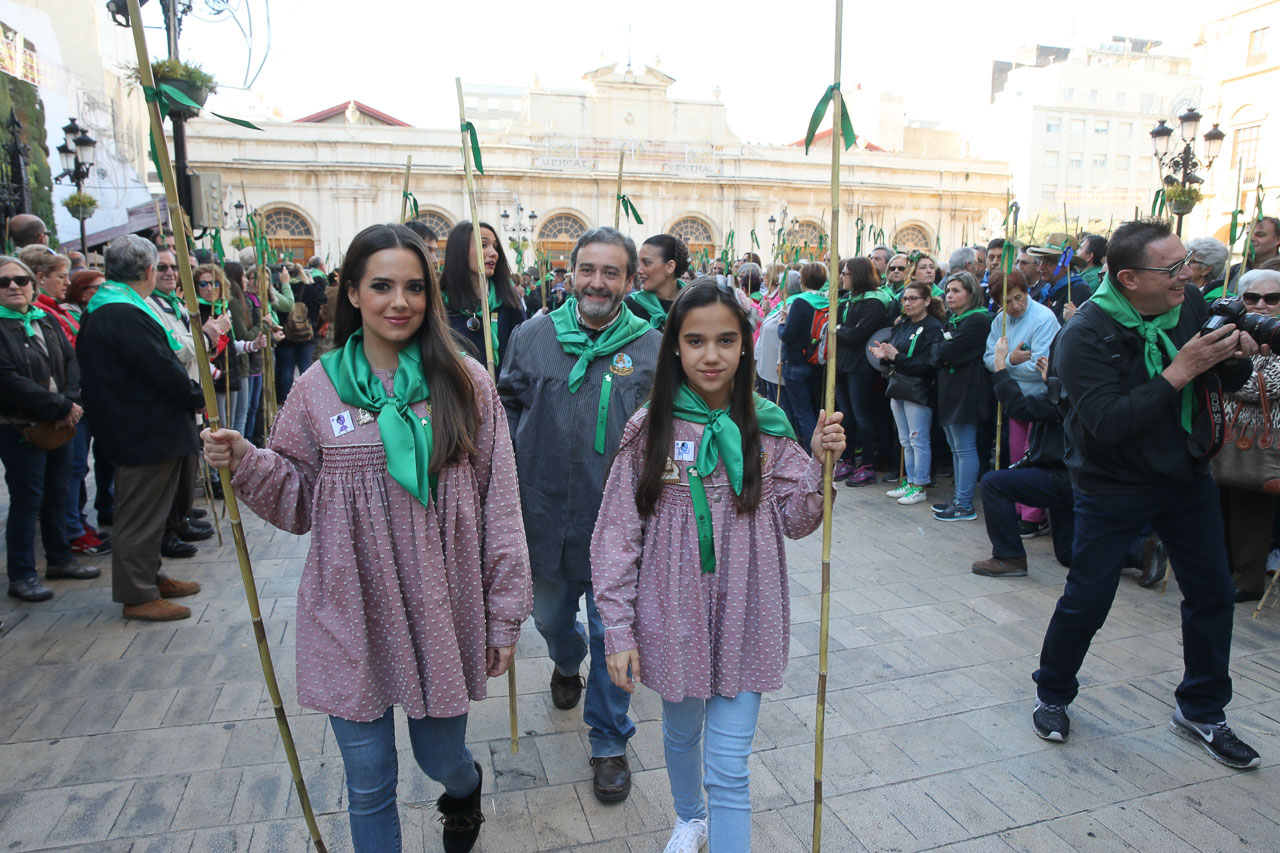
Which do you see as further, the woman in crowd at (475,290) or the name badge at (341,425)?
the woman in crowd at (475,290)

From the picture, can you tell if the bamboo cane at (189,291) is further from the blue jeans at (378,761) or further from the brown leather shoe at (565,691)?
the brown leather shoe at (565,691)

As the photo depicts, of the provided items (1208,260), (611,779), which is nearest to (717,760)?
(611,779)

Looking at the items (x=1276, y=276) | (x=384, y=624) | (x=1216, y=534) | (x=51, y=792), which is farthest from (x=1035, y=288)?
(x=51, y=792)

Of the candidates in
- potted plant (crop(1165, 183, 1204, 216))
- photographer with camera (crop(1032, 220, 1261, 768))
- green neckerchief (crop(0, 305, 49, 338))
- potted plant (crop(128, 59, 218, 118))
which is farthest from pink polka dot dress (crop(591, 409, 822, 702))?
potted plant (crop(1165, 183, 1204, 216))

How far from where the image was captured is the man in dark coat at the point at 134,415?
4699 mm

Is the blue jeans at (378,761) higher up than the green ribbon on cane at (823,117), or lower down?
lower down

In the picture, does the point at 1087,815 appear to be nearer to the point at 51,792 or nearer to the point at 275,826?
the point at 275,826

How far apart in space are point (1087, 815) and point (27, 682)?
15.5ft

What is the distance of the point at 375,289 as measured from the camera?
226 centimetres

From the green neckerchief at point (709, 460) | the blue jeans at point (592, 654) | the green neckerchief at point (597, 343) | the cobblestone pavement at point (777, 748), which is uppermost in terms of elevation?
the green neckerchief at point (597, 343)

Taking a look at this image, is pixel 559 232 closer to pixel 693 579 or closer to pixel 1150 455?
pixel 1150 455

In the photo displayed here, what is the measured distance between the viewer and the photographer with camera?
3107 millimetres

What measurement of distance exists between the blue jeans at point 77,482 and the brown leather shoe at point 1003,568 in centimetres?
638

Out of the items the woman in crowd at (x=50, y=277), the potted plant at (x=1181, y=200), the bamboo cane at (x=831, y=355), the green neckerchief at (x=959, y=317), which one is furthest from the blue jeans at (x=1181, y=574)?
the potted plant at (x=1181, y=200)
